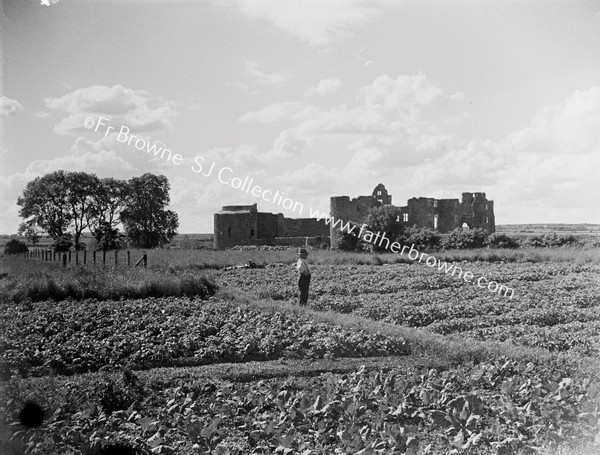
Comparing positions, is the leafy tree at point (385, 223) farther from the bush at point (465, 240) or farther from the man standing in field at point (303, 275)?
the man standing in field at point (303, 275)

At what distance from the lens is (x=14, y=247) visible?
34.4 metres

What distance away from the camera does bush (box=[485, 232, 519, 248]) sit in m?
37.1

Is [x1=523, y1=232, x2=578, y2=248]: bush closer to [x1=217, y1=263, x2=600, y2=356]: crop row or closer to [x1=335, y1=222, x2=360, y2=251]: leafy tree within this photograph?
[x1=335, y1=222, x2=360, y2=251]: leafy tree

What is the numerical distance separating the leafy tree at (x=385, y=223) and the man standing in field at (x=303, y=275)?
80.0ft

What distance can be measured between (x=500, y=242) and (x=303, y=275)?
2627 cm

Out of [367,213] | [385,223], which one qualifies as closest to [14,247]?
[385,223]

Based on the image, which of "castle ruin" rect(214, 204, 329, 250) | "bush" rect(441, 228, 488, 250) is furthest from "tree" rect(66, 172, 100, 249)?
"bush" rect(441, 228, 488, 250)

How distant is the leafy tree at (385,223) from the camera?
3841cm

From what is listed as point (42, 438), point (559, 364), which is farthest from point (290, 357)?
point (42, 438)

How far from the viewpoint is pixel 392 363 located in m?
8.62

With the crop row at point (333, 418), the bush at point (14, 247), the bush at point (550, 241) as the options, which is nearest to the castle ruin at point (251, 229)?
the bush at point (550, 241)

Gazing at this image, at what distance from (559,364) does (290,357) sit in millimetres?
3778

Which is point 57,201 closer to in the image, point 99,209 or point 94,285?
point 99,209

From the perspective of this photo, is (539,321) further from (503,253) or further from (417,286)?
(503,253)
